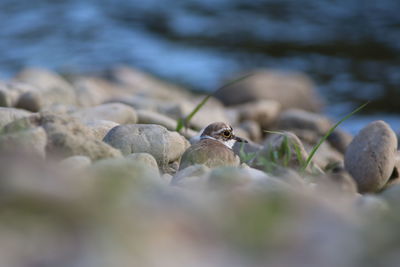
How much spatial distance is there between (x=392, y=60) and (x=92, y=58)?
6134 millimetres

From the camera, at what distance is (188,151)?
4602 mm

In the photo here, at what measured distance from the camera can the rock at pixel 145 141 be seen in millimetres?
4586

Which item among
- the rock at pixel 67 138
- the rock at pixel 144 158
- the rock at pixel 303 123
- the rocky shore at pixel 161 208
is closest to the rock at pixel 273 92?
the rock at pixel 303 123

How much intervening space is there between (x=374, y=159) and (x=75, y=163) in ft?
7.20

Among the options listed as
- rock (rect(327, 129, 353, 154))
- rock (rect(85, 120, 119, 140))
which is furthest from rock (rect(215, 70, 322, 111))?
rock (rect(85, 120, 119, 140))

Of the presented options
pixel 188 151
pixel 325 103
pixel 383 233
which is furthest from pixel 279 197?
pixel 325 103

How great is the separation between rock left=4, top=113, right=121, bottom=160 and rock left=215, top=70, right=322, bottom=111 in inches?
316

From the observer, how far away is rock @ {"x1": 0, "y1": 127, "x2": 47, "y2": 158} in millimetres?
3832

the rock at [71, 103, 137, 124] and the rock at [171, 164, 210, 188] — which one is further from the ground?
the rock at [171, 164, 210, 188]

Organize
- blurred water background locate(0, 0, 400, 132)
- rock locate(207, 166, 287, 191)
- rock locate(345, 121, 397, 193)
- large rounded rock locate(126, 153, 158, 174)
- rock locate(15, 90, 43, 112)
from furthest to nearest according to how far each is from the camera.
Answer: blurred water background locate(0, 0, 400, 132)
rock locate(15, 90, 43, 112)
rock locate(345, 121, 397, 193)
large rounded rock locate(126, 153, 158, 174)
rock locate(207, 166, 287, 191)

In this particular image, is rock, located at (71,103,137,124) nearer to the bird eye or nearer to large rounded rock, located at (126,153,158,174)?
the bird eye

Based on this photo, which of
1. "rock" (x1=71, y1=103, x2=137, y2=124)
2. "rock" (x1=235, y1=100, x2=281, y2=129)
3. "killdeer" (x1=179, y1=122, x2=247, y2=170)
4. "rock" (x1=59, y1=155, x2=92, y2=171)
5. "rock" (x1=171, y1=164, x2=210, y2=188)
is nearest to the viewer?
"rock" (x1=59, y1=155, x2=92, y2=171)

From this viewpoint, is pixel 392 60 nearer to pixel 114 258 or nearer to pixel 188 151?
pixel 188 151

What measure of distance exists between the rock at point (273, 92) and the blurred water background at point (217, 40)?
50cm
